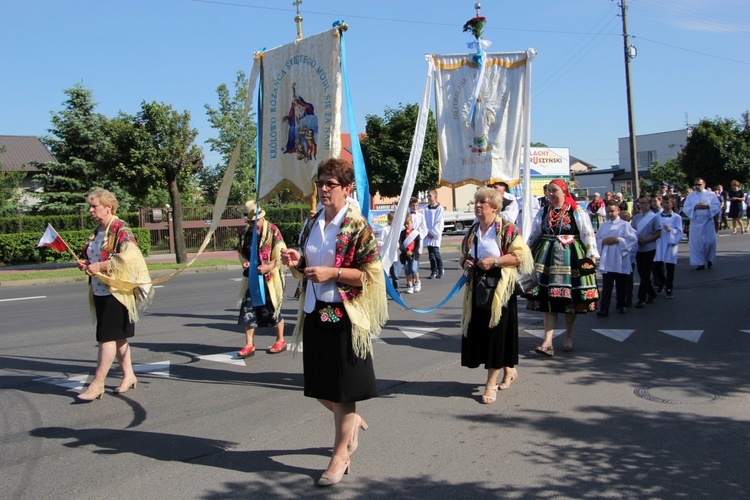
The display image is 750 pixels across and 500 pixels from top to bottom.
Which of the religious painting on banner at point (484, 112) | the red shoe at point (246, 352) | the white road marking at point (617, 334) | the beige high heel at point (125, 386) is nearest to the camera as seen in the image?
the beige high heel at point (125, 386)

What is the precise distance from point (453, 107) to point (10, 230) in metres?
23.0

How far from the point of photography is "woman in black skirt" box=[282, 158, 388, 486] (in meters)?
3.93

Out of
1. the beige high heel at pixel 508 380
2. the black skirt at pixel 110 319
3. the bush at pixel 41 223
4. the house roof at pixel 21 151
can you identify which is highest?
the house roof at pixel 21 151

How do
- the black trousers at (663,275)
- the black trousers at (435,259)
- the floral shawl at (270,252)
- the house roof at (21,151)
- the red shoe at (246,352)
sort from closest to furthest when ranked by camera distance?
1. the floral shawl at (270,252)
2. the red shoe at (246,352)
3. the black trousers at (663,275)
4. the black trousers at (435,259)
5. the house roof at (21,151)

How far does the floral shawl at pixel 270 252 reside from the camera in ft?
23.9

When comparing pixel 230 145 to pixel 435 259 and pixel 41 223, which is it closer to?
pixel 41 223

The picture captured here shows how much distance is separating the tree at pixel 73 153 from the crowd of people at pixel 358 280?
2700 centimetres

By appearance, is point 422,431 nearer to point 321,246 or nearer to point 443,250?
point 321,246

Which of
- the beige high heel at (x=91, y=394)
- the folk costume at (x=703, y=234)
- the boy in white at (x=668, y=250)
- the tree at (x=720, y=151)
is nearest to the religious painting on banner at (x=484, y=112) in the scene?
the beige high heel at (x=91, y=394)

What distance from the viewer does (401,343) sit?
804cm

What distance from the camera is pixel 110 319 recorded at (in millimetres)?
5836

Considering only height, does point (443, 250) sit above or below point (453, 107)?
below

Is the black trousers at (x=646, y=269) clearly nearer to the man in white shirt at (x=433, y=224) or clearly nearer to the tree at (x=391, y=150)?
the man in white shirt at (x=433, y=224)

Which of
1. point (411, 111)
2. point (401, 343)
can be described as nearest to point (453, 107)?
point (401, 343)
